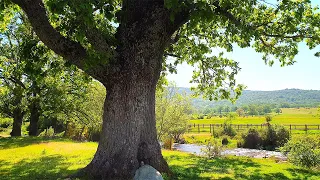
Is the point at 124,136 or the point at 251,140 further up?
the point at 124,136

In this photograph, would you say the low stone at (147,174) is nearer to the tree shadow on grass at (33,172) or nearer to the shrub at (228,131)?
the tree shadow on grass at (33,172)

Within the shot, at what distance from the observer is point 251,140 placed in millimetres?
41031

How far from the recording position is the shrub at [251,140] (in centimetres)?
4012

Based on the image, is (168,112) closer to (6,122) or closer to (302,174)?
(302,174)

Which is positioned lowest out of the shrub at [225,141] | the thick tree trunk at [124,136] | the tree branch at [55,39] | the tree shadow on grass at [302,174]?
the shrub at [225,141]

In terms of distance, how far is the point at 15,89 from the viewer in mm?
29406

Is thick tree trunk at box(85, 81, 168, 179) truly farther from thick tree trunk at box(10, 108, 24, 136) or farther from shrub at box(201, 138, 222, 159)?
thick tree trunk at box(10, 108, 24, 136)

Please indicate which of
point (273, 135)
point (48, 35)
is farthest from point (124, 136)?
point (273, 135)

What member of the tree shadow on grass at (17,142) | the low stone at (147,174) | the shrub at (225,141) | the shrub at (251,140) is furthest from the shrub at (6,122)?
the low stone at (147,174)

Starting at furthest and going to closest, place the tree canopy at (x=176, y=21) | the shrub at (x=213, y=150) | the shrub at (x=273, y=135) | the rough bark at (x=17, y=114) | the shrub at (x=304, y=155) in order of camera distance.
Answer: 1. the shrub at (x=273, y=135)
2. the rough bark at (x=17, y=114)
3. the shrub at (x=213, y=150)
4. the shrub at (x=304, y=155)
5. the tree canopy at (x=176, y=21)

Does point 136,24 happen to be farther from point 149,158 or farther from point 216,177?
point 216,177

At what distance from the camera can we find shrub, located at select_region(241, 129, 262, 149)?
40.1m

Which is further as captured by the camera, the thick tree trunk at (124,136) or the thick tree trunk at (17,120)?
the thick tree trunk at (17,120)

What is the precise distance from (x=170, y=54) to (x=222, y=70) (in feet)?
12.5
